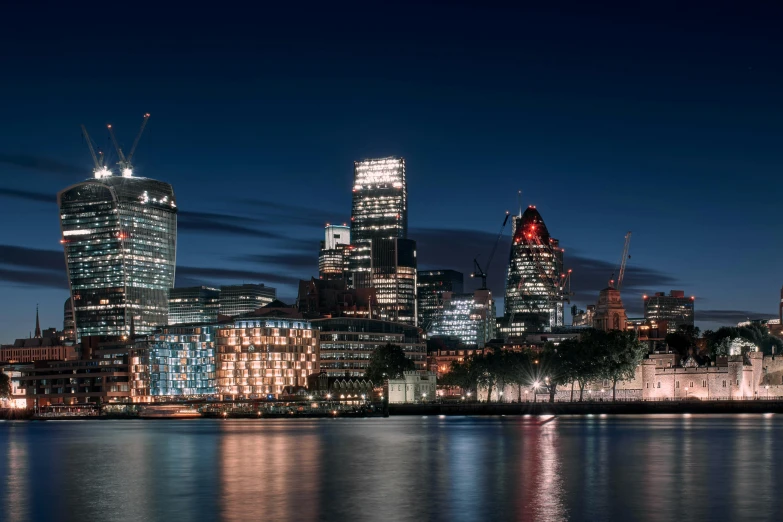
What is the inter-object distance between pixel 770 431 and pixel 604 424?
3279 cm

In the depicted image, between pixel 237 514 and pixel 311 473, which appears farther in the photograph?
pixel 311 473

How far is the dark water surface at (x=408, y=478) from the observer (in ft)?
190

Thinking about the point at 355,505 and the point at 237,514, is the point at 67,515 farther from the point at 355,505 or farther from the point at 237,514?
the point at 355,505

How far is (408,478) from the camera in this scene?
247 feet

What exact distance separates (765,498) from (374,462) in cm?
3680

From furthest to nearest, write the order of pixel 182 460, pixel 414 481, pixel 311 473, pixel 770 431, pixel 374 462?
1. pixel 770 431
2. pixel 182 460
3. pixel 374 462
4. pixel 311 473
5. pixel 414 481

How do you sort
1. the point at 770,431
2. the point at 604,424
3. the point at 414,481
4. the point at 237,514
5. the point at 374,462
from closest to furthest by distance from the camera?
the point at 237,514 → the point at 414,481 → the point at 374,462 → the point at 770,431 → the point at 604,424

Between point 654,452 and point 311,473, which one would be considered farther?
point 654,452

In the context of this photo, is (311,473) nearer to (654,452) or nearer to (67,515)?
(67,515)

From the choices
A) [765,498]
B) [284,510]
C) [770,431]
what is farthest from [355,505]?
[770,431]

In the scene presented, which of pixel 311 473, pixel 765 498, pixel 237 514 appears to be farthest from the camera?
pixel 311 473

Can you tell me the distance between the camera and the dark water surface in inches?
→ 2276

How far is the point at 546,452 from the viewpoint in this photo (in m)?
97.7

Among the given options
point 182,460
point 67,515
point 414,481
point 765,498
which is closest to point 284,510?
point 67,515
